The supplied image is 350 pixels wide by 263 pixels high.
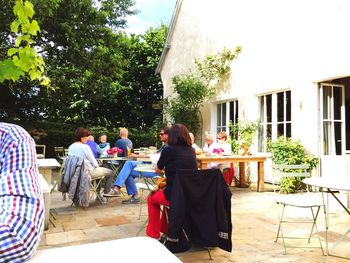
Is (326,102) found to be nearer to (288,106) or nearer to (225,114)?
(288,106)

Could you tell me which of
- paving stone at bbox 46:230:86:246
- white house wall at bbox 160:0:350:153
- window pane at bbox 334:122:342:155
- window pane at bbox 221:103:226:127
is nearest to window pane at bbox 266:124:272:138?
white house wall at bbox 160:0:350:153

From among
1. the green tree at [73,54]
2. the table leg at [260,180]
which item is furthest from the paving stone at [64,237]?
the green tree at [73,54]

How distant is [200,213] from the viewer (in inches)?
140

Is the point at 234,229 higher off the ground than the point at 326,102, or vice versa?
the point at 326,102

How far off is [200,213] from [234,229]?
1.27m

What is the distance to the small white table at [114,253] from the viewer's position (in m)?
1.40

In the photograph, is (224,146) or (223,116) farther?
(223,116)

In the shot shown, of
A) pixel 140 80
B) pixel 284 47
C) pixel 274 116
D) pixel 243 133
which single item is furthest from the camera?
pixel 140 80

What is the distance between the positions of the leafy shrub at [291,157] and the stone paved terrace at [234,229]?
26.0 inches

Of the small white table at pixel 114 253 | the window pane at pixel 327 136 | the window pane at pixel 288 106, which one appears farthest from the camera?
the window pane at pixel 288 106

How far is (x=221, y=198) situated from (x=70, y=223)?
2.45 meters

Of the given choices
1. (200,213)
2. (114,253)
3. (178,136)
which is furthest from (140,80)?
(114,253)

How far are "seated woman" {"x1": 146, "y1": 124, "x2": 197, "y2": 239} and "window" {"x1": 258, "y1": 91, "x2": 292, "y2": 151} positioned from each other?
4941mm

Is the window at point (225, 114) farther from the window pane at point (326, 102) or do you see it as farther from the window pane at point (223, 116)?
the window pane at point (326, 102)
